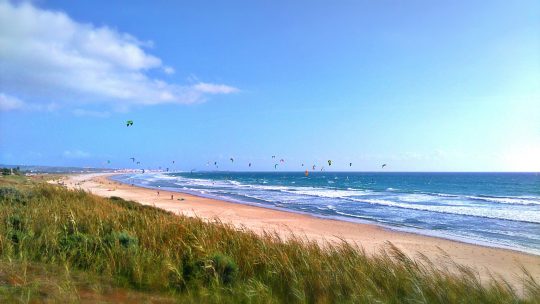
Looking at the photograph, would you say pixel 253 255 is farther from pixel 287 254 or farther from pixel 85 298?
pixel 85 298

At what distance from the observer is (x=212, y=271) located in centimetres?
614

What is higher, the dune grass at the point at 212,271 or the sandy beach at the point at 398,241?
the dune grass at the point at 212,271

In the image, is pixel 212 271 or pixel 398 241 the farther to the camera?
pixel 398 241

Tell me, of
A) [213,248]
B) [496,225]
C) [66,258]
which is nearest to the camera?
[66,258]

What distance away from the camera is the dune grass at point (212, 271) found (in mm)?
5363

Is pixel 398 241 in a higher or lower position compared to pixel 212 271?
lower

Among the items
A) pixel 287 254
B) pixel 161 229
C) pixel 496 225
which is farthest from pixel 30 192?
pixel 496 225

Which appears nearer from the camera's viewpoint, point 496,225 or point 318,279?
point 318,279

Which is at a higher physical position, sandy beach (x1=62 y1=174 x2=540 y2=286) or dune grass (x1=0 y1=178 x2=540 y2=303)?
dune grass (x1=0 y1=178 x2=540 y2=303)

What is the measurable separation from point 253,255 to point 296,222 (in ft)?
55.0

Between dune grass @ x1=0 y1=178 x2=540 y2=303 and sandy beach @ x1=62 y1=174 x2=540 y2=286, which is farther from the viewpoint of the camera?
sandy beach @ x1=62 y1=174 x2=540 y2=286

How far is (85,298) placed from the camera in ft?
16.7

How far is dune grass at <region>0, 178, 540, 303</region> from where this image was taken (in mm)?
5363

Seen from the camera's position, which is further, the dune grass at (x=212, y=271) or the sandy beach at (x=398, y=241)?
the sandy beach at (x=398, y=241)
